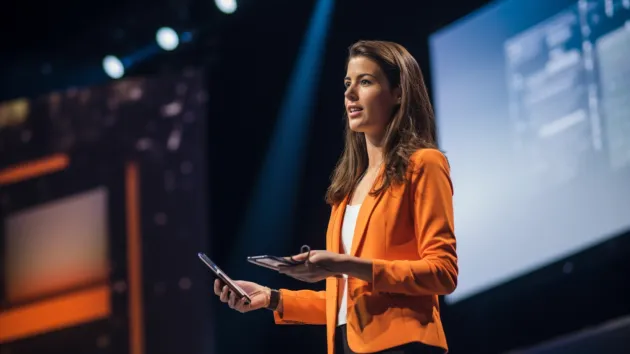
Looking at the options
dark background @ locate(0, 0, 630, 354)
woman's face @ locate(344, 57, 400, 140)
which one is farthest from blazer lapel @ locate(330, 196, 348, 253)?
dark background @ locate(0, 0, 630, 354)

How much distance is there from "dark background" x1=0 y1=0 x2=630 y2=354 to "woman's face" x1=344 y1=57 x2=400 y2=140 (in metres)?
2.43

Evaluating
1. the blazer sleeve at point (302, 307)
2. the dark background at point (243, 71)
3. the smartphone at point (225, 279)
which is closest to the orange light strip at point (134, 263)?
the dark background at point (243, 71)

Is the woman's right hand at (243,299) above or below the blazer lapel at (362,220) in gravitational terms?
below

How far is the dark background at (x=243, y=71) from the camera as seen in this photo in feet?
15.6

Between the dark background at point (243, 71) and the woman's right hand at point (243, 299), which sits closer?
the woman's right hand at point (243, 299)

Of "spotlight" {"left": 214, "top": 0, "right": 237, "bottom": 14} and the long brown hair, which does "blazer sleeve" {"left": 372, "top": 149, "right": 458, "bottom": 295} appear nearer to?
the long brown hair

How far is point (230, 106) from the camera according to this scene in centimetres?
542

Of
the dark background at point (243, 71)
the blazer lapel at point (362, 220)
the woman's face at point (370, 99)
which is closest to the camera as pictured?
the blazer lapel at point (362, 220)

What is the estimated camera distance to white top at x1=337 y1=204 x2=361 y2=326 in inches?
73.1

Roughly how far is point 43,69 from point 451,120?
3.25 m

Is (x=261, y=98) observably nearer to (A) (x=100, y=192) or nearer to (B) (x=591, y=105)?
(A) (x=100, y=192)

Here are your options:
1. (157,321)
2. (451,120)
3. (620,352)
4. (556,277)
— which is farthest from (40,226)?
(620,352)

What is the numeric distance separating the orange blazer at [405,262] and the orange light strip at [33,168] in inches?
162

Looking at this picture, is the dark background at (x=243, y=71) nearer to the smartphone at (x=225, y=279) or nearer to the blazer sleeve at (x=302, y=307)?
the blazer sleeve at (x=302, y=307)
